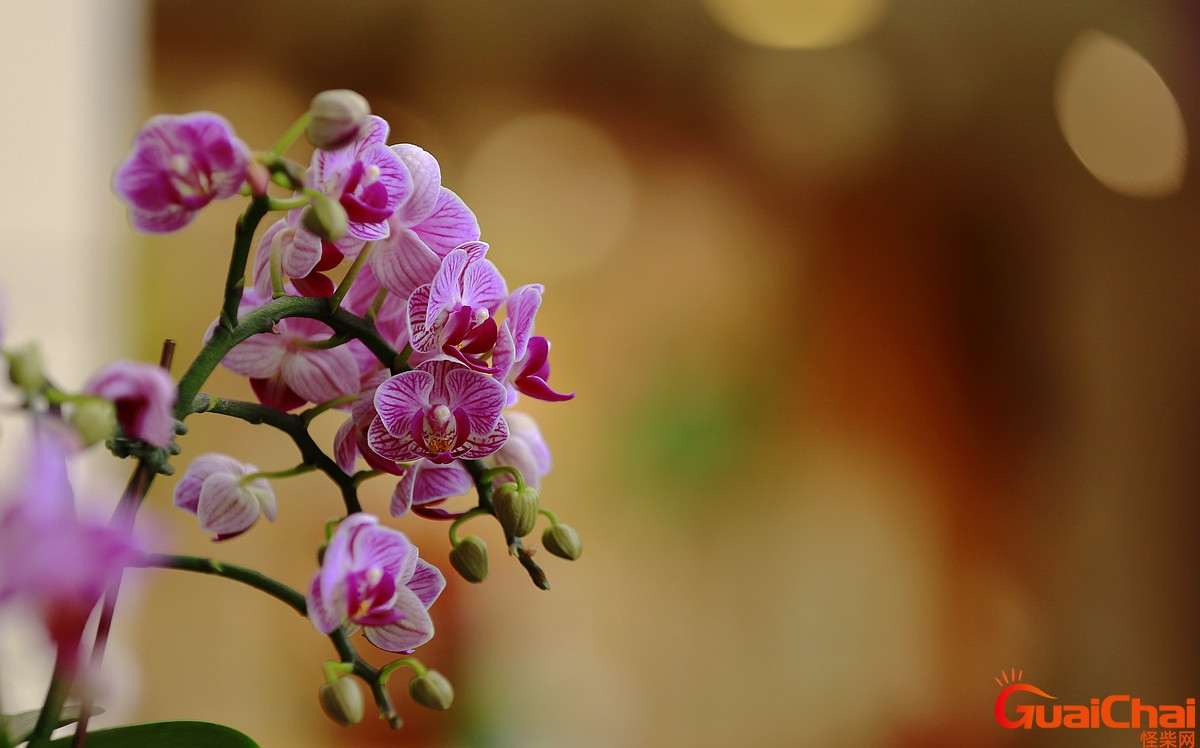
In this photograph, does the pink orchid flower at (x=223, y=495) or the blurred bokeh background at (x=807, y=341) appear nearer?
the pink orchid flower at (x=223, y=495)

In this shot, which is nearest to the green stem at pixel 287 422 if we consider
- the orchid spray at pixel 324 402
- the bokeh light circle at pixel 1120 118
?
the orchid spray at pixel 324 402

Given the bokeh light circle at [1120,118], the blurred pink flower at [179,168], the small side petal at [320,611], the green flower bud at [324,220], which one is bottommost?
the small side petal at [320,611]

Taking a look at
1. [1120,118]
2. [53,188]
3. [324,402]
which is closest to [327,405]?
[324,402]

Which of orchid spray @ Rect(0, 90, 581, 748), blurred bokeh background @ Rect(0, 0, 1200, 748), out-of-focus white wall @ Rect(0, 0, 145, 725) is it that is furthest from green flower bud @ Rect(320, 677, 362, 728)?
blurred bokeh background @ Rect(0, 0, 1200, 748)

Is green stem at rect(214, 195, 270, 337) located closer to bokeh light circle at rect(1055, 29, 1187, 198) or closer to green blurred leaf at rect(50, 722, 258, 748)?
green blurred leaf at rect(50, 722, 258, 748)

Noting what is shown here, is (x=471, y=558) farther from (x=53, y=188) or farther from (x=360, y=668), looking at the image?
(x=53, y=188)

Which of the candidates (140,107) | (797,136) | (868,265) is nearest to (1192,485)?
(868,265)

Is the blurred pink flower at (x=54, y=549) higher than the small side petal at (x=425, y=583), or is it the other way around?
the blurred pink flower at (x=54, y=549)

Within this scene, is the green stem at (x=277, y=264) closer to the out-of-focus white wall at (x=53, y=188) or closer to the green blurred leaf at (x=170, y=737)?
the green blurred leaf at (x=170, y=737)
